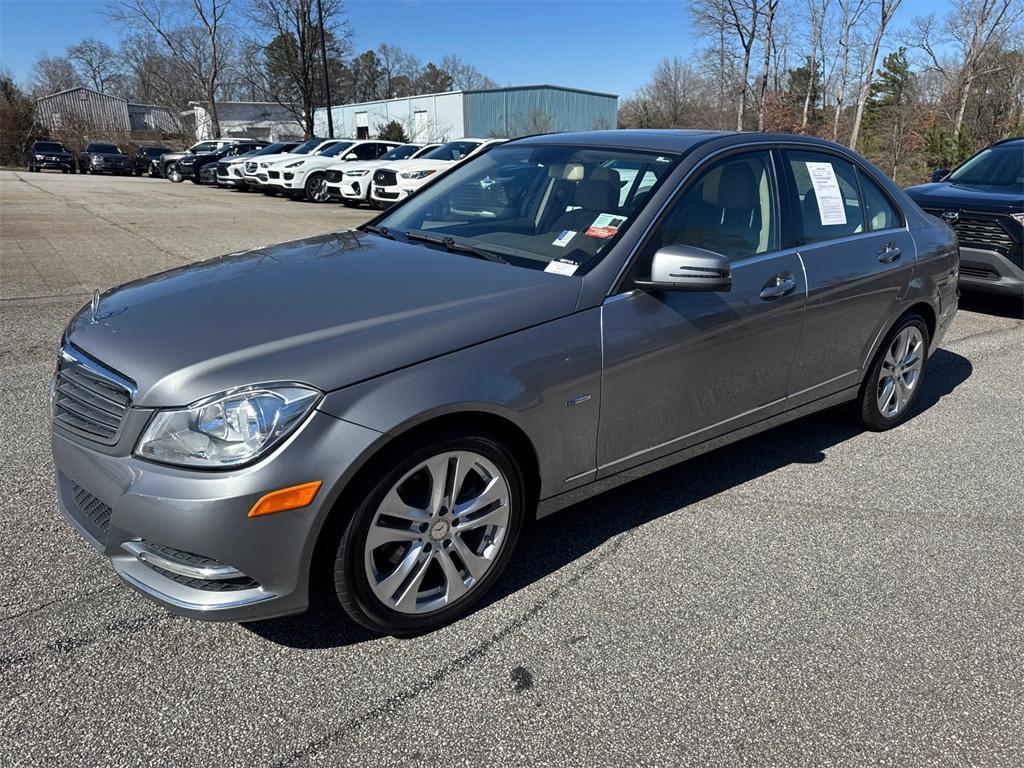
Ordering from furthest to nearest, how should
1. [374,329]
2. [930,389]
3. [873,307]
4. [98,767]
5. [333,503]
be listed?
[930,389] < [873,307] < [374,329] < [333,503] < [98,767]

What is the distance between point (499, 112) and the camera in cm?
4956

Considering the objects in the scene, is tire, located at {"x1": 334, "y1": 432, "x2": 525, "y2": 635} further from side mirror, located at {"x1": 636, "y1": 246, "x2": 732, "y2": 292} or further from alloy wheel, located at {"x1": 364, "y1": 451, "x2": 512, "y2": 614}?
side mirror, located at {"x1": 636, "y1": 246, "x2": 732, "y2": 292}

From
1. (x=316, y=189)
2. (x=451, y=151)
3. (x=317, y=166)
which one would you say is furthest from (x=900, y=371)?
(x=316, y=189)

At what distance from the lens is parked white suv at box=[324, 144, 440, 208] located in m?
20.1

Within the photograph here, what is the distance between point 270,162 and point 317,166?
2.54 m

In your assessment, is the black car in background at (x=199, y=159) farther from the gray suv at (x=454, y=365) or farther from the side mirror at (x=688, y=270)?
the side mirror at (x=688, y=270)

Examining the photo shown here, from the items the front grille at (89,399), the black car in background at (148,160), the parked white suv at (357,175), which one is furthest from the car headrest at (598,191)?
the black car in background at (148,160)

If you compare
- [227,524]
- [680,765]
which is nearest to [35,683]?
[227,524]

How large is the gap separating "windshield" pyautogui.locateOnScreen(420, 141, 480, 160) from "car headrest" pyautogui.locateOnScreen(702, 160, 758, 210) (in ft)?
53.4

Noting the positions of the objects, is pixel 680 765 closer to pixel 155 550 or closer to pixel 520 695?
pixel 520 695

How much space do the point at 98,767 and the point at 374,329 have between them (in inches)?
58.6

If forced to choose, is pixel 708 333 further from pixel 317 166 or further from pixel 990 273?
pixel 317 166

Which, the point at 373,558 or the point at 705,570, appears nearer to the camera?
the point at 373,558

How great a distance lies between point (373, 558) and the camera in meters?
2.59
